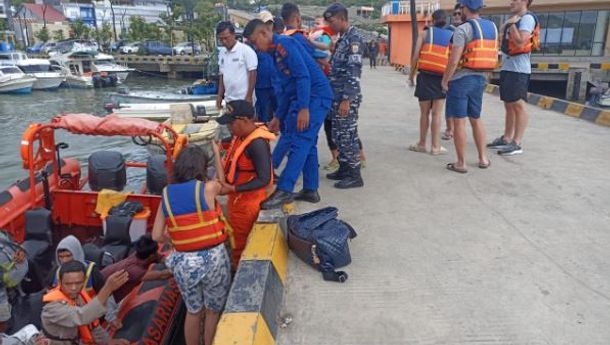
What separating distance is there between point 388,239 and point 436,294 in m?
0.80

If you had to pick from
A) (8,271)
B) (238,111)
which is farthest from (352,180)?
(8,271)

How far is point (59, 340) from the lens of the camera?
3.30 meters

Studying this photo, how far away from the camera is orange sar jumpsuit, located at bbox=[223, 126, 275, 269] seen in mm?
3477

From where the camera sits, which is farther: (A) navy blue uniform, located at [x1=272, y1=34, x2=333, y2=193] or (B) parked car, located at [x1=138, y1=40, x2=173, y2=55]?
(B) parked car, located at [x1=138, y1=40, x2=173, y2=55]

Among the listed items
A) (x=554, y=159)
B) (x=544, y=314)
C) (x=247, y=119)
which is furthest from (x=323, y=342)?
(x=554, y=159)

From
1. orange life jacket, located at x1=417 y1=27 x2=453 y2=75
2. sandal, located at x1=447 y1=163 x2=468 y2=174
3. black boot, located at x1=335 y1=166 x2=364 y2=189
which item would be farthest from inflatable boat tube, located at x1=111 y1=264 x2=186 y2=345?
orange life jacket, located at x1=417 y1=27 x2=453 y2=75

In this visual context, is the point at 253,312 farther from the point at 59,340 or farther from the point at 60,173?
the point at 60,173

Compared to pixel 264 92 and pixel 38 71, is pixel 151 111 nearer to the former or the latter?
pixel 264 92

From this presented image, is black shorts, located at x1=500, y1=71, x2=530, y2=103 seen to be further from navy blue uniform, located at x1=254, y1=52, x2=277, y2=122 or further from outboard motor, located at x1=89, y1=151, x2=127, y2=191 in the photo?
outboard motor, located at x1=89, y1=151, x2=127, y2=191

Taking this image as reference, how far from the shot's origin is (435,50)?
220 inches

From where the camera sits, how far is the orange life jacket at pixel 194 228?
113 inches

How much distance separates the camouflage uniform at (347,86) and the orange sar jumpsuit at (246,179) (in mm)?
1218

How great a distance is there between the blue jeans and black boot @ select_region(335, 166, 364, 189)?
→ 1.29 m

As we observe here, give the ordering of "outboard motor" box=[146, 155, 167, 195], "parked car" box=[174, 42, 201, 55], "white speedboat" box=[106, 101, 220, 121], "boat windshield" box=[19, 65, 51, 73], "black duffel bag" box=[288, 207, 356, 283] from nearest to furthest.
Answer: "black duffel bag" box=[288, 207, 356, 283] < "outboard motor" box=[146, 155, 167, 195] < "white speedboat" box=[106, 101, 220, 121] < "boat windshield" box=[19, 65, 51, 73] < "parked car" box=[174, 42, 201, 55]
